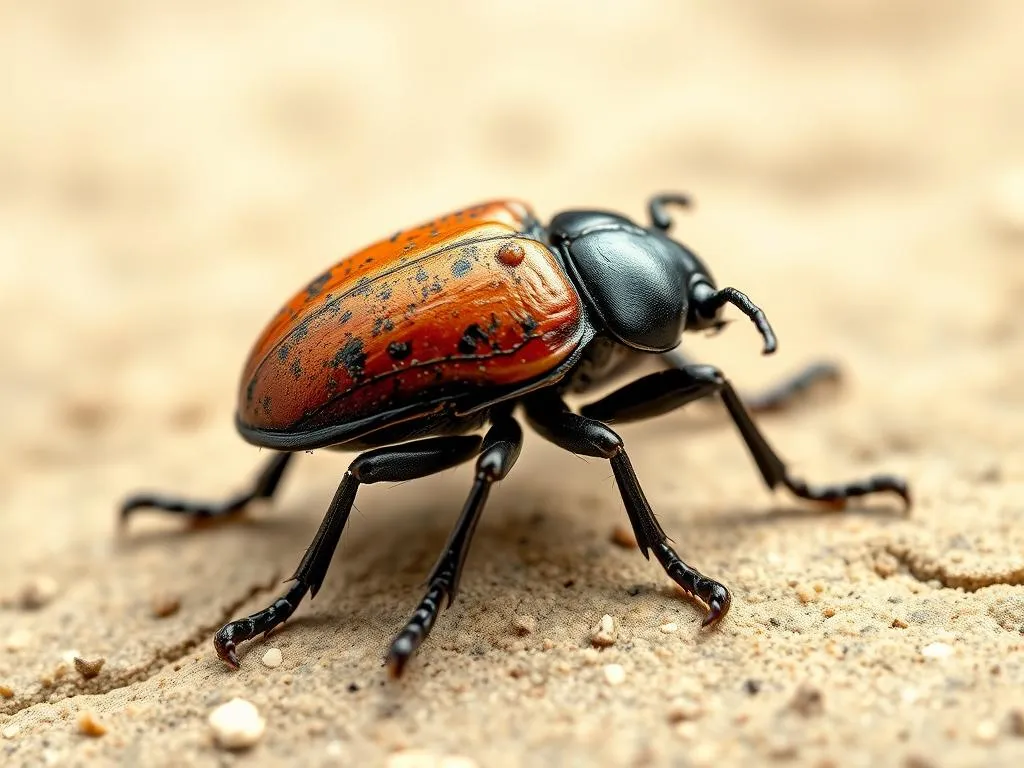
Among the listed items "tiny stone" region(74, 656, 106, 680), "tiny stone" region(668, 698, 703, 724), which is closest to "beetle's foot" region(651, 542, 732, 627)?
"tiny stone" region(668, 698, 703, 724)

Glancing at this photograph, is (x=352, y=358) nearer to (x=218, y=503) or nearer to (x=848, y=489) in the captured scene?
(x=218, y=503)

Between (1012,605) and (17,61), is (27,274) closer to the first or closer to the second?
(17,61)

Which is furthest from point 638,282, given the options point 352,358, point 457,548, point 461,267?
point 457,548

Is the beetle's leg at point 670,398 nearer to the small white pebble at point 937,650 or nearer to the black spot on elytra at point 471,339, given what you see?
the black spot on elytra at point 471,339

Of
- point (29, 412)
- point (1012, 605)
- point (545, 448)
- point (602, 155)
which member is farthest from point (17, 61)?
point (1012, 605)

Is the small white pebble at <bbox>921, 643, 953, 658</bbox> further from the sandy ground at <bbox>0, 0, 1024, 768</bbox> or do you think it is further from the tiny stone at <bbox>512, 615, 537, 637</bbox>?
the tiny stone at <bbox>512, 615, 537, 637</bbox>
